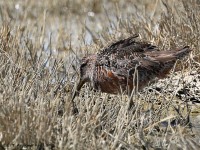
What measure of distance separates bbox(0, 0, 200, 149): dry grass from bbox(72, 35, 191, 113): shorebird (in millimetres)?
143

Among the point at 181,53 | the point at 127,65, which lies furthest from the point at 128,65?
the point at 181,53

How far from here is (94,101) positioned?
22.6 ft

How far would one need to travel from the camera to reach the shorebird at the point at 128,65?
7211mm

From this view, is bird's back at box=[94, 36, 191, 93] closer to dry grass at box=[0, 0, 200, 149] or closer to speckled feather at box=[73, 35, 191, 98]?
speckled feather at box=[73, 35, 191, 98]

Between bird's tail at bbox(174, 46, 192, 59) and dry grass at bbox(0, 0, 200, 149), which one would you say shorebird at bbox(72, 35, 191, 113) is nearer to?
bird's tail at bbox(174, 46, 192, 59)

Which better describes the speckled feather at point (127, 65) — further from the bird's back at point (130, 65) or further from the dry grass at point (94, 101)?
the dry grass at point (94, 101)

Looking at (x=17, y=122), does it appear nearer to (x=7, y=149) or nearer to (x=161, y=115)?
(x=7, y=149)

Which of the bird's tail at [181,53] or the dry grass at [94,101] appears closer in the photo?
the dry grass at [94,101]

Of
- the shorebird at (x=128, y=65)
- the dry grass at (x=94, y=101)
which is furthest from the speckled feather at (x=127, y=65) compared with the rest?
the dry grass at (x=94, y=101)

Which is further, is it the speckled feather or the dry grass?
the speckled feather

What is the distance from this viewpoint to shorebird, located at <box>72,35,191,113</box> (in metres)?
7.21

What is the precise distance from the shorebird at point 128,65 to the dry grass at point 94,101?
0.47ft

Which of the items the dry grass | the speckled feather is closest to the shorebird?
the speckled feather

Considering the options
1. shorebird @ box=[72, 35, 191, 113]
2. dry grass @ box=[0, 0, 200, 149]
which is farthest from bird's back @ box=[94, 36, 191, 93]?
dry grass @ box=[0, 0, 200, 149]
